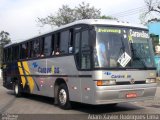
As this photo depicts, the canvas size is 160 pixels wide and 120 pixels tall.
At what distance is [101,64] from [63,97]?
2848 mm

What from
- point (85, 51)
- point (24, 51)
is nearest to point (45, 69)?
point (24, 51)

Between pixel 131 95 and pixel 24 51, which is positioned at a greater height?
pixel 24 51

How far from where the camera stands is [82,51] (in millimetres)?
12695

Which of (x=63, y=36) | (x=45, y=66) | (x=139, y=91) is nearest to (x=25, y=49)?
(x=45, y=66)

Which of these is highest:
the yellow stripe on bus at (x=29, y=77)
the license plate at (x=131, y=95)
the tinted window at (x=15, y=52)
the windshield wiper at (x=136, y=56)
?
the tinted window at (x=15, y=52)

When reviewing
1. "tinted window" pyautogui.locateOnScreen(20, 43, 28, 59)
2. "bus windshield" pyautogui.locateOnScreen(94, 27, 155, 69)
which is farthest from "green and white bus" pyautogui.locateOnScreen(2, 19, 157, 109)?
"tinted window" pyautogui.locateOnScreen(20, 43, 28, 59)

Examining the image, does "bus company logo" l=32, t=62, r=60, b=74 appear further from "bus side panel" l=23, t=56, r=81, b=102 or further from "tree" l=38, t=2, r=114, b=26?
"tree" l=38, t=2, r=114, b=26

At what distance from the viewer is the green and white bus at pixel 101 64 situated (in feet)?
39.3

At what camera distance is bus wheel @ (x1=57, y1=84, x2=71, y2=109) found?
45.5 ft

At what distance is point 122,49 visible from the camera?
1251cm

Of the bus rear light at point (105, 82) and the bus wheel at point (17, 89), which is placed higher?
the bus rear light at point (105, 82)

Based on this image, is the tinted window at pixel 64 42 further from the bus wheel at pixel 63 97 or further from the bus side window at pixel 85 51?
the bus side window at pixel 85 51

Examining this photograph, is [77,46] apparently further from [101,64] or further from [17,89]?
[17,89]

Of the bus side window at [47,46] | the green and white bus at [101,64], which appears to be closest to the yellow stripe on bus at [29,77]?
the bus side window at [47,46]
